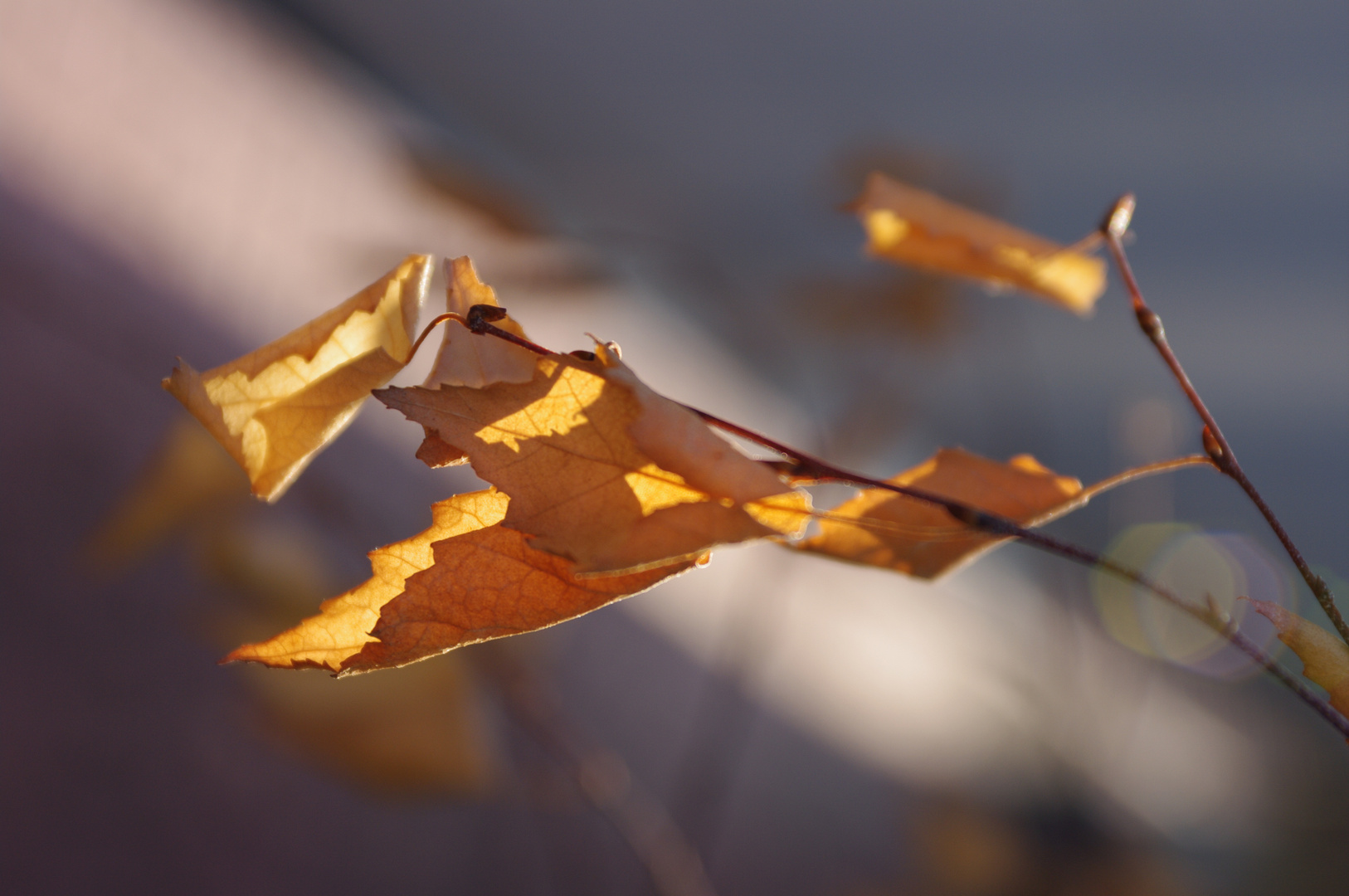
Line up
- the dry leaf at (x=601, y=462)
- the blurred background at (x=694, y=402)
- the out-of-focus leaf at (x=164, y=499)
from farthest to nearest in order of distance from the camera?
1. the blurred background at (x=694, y=402)
2. the out-of-focus leaf at (x=164, y=499)
3. the dry leaf at (x=601, y=462)

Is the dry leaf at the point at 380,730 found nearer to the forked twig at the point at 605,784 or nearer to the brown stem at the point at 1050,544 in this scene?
the forked twig at the point at 605,784

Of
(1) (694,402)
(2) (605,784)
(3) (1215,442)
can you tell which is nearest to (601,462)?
(3) (1215,442)

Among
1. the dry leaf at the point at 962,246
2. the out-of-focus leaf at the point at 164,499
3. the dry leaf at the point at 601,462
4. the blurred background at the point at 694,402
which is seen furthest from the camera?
the blurred background at the point at 694,402

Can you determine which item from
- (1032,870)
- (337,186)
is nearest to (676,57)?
(337,186)

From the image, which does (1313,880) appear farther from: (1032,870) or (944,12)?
(944,12)

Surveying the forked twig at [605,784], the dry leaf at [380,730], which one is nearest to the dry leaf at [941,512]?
the forked twig at [605,784]

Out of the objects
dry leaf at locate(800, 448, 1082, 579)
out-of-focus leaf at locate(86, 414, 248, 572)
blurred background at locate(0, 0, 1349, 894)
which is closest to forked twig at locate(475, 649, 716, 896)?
blurred background at locate(0, 0, 1349, 894)
